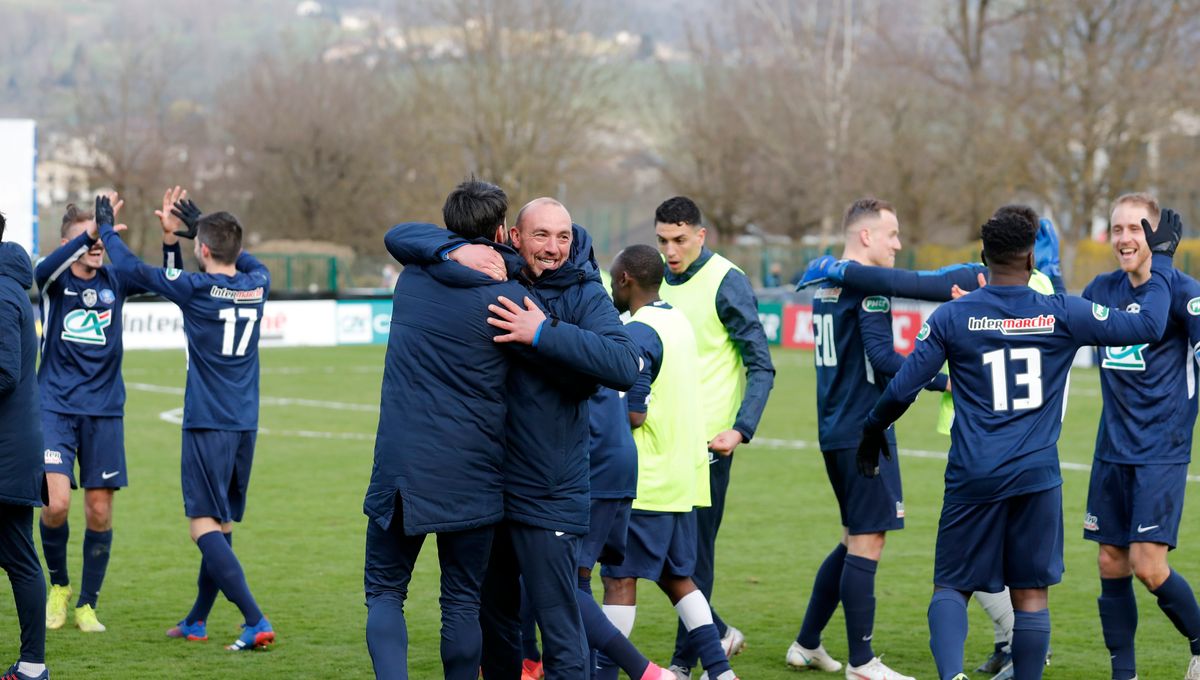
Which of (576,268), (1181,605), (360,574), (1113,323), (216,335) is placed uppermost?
(576,268)

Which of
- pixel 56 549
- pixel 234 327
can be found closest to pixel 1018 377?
pixel 234 327

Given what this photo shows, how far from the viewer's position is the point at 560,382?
4805mm

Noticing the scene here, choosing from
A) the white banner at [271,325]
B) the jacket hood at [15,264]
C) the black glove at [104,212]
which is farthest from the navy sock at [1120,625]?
the white banner at [271,325]

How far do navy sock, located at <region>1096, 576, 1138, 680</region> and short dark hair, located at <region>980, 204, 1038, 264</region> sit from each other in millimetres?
1841

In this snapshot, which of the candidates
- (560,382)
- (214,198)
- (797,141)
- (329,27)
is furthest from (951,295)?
(329,27)

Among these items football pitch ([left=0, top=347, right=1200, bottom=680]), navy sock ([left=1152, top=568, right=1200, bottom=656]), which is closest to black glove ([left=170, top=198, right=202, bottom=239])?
football pitch ([left=0, top=347, right=1200, bottom=680])

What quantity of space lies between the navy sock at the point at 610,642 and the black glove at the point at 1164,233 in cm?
274

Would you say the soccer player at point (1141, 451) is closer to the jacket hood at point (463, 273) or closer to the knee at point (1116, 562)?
the knee at point (1116, 562)

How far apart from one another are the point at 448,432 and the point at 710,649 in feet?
6.56

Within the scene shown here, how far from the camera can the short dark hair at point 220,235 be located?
282 inches

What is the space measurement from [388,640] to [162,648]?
109 inches

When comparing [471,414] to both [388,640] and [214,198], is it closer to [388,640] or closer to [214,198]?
[388,640]

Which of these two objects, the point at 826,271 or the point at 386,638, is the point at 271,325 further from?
the point at 386,638

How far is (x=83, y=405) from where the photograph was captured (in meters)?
7.66
